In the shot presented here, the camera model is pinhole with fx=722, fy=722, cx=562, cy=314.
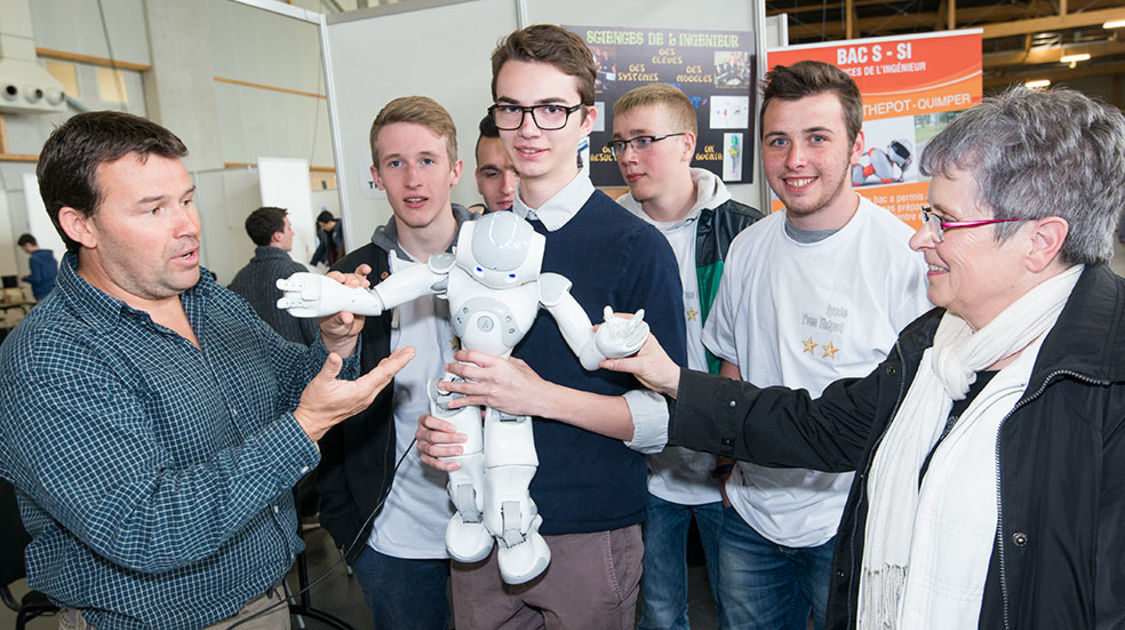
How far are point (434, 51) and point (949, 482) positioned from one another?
10.0ft

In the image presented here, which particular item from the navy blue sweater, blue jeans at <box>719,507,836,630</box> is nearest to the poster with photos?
blue jeans at <box>719,507,836,630</box>

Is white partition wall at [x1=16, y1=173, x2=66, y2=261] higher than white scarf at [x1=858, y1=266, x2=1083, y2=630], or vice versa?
white partition wall at [x1=16, y1=173, x2=66, y2=261]

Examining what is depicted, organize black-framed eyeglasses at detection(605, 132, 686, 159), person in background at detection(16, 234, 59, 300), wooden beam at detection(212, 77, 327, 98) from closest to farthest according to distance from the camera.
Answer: black-framed eyeglasses at detection(605, 132, 686, 159)
person in background at detection(16, 234, 59, 300)
wooden beam at detection(212, 77, 327, 98)

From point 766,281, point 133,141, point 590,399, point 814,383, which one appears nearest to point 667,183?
point 766,281

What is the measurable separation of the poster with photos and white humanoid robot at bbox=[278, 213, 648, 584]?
2096 millimetres

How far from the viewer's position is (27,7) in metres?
7.66

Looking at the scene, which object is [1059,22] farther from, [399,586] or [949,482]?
[399,586]

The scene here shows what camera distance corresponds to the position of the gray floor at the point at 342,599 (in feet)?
10.9

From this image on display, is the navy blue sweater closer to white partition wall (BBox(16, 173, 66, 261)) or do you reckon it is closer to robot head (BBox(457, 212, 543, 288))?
robot head (BBox(457, 212, 543, 288))

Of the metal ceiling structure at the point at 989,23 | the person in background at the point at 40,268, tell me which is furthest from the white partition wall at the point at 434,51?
the metal ceiling structure at the point at 989,23

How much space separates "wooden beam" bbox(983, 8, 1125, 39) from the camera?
9.36m

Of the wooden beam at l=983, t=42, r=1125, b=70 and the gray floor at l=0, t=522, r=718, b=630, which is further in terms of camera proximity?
the wooden beam at l=983, t=42, r=1125, b=70

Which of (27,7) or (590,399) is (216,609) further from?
(27,7)

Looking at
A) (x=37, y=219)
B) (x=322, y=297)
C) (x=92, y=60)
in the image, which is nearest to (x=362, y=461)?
(x=322, y=297)
